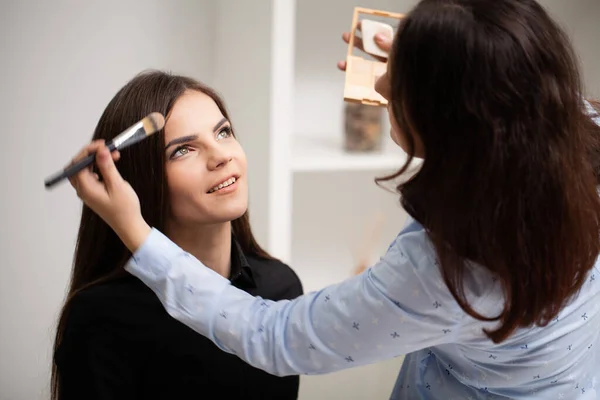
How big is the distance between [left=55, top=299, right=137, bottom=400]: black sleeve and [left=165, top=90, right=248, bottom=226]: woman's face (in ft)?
0.68

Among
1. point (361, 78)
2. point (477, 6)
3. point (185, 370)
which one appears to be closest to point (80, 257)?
point (185, 370)

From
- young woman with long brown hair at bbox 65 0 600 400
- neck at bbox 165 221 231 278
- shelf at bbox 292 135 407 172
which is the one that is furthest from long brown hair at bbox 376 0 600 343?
shelf at bbox 292 135 407 172

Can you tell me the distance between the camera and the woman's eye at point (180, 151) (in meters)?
0.90

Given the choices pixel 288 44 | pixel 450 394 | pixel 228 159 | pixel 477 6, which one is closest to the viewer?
pixel 477 6

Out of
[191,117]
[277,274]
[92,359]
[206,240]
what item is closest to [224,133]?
[191,117]

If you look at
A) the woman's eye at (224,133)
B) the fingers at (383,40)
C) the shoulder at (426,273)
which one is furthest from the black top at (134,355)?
the fingers at (383,40)

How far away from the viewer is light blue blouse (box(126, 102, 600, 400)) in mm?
655

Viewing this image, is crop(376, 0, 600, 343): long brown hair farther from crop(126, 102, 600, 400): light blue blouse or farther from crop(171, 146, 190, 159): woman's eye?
crop(171, 146, 190, 159): woman's eye

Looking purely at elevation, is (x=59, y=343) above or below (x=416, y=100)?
below

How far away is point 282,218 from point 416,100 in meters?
0.65

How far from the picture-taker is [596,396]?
83 centimetres

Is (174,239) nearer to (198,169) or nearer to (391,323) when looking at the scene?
(198,169)

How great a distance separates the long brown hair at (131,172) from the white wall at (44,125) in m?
0.22

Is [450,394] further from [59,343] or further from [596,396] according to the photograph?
[59,343]
